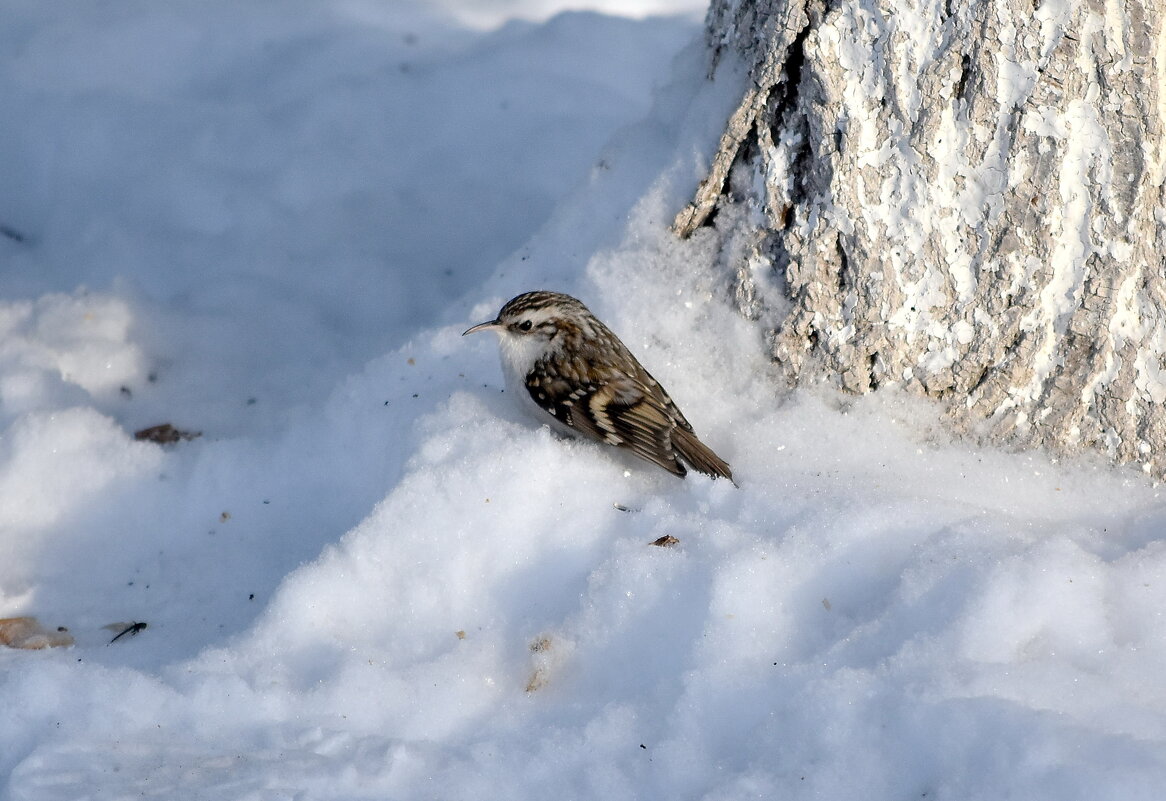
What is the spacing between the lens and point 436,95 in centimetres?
582

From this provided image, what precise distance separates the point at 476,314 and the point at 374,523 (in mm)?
1223

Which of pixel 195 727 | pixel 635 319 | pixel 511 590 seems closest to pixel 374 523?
pixel 511 590

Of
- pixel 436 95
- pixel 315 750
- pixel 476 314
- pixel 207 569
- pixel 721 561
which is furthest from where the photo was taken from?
pixel 436 95

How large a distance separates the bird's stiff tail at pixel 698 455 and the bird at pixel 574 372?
9 centimetres

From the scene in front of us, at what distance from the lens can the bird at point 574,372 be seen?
3.33 meters

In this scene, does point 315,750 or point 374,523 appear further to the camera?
point 374,523

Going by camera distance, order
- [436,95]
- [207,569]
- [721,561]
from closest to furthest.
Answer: [721,561] < [207,569] < [436,95]

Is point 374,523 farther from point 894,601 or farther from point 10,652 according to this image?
point 894,601

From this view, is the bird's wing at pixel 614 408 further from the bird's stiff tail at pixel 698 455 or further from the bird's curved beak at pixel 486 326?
the bird's curved beak at pixel 486 326

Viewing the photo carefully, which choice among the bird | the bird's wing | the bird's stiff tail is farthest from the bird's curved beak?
the bird's stiff tail

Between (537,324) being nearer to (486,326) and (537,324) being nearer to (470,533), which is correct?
(486,326)

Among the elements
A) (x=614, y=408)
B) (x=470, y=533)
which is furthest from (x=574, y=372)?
(x=470, y=533)

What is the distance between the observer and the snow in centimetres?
225

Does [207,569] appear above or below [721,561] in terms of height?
below
